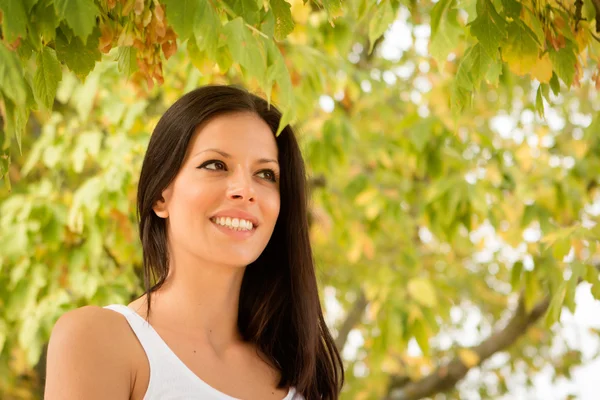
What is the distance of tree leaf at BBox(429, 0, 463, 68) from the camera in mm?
2059

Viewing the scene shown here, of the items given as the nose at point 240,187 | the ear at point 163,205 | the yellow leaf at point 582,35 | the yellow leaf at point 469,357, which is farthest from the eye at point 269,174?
the yellow leaf at point 469,357

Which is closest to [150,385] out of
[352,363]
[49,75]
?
[49,75]

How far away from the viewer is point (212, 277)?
2146 millimetres

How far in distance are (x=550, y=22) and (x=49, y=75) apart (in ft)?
3.42

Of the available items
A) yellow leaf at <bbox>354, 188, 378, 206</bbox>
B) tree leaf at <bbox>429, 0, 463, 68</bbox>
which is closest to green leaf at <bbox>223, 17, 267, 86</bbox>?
tree leaf at <bbox>429, 0, 463, 68</bbox>

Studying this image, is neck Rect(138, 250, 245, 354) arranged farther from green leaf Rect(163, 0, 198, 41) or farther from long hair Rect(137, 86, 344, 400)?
green leaf Rect(163, 0, 198, 41)

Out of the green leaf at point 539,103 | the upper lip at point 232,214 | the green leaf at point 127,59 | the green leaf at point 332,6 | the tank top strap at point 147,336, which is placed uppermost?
the green leaf at point 539,103

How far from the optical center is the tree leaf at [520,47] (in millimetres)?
1839

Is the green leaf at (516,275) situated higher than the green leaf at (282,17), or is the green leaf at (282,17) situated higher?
the green leaf at (516,275)

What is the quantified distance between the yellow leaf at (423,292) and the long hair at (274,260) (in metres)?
1.49

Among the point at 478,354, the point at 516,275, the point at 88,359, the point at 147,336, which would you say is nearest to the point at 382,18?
the point at 147,336

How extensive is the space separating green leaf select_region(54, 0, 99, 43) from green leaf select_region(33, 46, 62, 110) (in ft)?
0.69

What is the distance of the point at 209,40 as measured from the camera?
151 centimetres

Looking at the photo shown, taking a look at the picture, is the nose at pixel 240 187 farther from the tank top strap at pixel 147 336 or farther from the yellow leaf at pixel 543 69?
the yellow leaf at pixel 543 69
